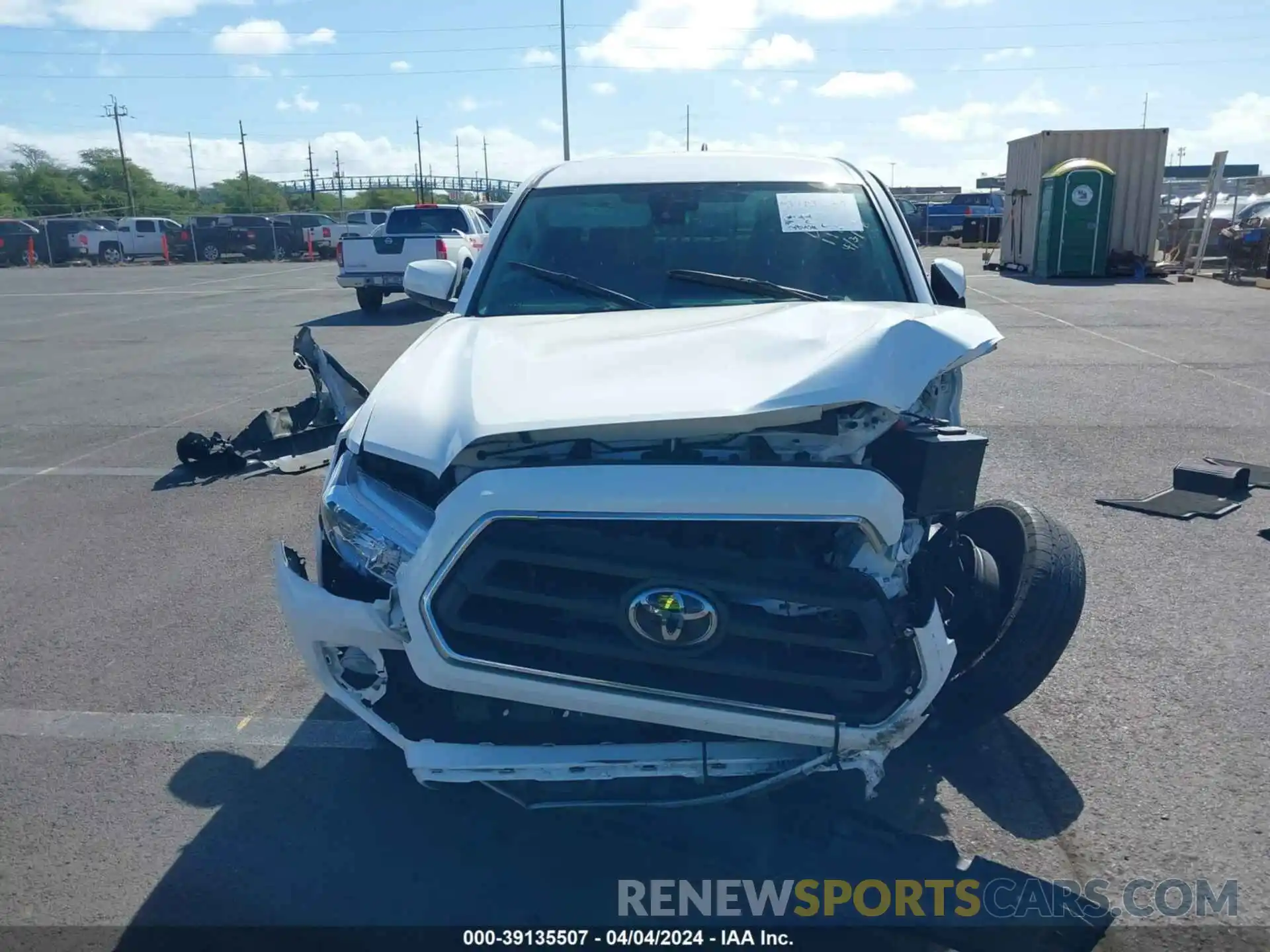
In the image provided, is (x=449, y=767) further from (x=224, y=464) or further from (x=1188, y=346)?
(x=1188, y=346)

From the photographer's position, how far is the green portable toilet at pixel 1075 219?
2238 cm

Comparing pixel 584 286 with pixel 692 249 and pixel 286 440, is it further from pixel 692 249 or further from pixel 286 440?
pixel 286 440

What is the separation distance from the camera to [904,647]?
267 cm

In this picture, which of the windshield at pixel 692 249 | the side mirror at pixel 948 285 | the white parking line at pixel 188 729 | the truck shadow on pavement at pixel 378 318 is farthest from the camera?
the truck shadow on pavement at pixel 378 318

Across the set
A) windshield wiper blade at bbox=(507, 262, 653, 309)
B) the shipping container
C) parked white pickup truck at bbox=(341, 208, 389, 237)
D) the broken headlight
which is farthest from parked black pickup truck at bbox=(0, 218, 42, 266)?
the broken headlight

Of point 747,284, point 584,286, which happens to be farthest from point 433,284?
point 747,284

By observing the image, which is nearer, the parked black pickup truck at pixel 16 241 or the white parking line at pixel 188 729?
the white parking line at pixel 188 729

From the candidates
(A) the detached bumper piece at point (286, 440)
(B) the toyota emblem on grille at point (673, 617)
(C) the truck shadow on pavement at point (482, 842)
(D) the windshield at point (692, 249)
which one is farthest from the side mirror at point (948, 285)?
(A) the detached bumper piece at point (286, 440)

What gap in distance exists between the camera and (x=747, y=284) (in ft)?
13.6

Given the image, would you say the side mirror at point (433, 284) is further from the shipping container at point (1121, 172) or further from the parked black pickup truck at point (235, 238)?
the parked black pickup truck at point (235, 238)

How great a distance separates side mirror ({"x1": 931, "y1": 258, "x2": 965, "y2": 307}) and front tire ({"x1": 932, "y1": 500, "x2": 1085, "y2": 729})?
1249 millimetres

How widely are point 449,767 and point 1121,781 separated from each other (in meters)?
2.09

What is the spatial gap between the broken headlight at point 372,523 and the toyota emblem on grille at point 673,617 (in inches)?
22.7

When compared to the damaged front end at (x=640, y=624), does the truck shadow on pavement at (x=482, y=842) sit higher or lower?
lower
